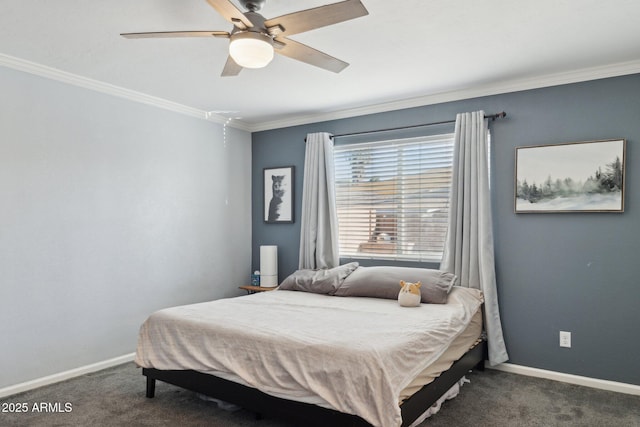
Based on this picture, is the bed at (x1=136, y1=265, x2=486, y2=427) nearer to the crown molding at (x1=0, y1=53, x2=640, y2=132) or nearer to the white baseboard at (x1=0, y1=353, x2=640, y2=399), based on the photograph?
the white baseboard at (x1=0, y1=353, x2=640, y2=399)

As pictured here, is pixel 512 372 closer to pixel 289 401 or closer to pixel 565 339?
pixel 565 339

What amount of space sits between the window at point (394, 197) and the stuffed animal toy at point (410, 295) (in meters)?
0.79

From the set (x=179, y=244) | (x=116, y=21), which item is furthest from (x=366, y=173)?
(x=116, y=21)

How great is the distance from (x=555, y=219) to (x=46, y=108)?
4125 millimetres

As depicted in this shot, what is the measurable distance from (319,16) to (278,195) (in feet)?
10.6

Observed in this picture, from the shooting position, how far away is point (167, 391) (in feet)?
10.7

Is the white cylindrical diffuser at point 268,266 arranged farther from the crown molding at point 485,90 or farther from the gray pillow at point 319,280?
the crown molding at point 485,90

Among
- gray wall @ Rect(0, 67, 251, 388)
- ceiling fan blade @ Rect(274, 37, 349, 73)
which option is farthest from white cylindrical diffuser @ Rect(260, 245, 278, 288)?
ceiling fan blade @ Rect(274, 37, 349, 73)

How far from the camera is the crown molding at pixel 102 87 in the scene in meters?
3.25

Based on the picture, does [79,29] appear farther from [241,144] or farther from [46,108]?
[241,144]

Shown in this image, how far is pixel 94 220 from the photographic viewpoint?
374 cm

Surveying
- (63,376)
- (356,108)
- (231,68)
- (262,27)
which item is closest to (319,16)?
(262,27)

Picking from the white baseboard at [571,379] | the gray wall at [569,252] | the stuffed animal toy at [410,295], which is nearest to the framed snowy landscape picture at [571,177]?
the gray wall at [569,252]

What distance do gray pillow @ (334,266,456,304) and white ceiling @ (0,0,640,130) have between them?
162 centimetres
